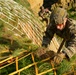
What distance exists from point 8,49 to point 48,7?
26.4 ft

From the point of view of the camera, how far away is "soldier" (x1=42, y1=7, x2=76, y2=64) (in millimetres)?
4652

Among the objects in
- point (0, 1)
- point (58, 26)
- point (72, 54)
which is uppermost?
point (0, 1)

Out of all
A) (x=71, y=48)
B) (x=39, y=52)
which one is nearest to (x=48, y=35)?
(x=71, y=48)

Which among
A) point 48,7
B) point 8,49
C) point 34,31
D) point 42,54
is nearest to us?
point 42,54

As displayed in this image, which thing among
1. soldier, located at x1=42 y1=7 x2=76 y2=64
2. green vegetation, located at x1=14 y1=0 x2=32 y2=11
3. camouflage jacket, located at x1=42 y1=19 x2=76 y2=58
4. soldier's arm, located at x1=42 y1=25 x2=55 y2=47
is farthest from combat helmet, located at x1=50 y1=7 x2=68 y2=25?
green vegetation, located at x1=14 y1=0 x2=32 y2=11

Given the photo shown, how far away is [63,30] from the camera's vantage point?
202 inches

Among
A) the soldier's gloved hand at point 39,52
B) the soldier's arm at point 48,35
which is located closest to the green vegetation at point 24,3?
the soldier's arm at point 48,35

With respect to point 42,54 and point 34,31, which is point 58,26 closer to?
point 42,54

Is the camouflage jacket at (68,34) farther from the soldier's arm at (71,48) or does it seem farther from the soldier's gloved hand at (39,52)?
the soldier's gloved hand at (39,52)

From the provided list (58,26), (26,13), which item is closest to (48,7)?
(26,13)

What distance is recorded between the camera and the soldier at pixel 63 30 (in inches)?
183

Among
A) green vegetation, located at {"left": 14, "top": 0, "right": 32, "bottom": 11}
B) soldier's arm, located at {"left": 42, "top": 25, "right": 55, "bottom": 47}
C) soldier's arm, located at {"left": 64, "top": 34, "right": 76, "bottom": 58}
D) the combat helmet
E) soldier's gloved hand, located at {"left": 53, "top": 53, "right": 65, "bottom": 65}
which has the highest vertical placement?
green vegetation, located at {"left": 14, "top": 0, "right": 32, "bottom": 11}

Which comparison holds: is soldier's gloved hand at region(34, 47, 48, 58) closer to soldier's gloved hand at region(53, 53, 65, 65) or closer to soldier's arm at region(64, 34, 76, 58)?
soldier's gloved hand at region(53, 53, 65, 65)

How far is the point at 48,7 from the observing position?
12688 mm
